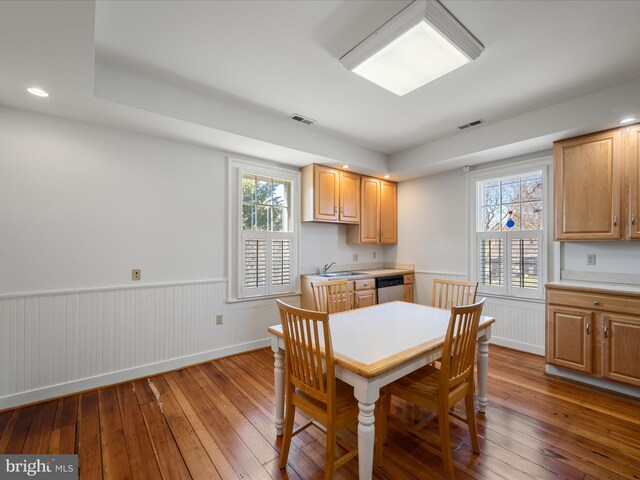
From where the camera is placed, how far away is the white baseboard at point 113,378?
2.38 m

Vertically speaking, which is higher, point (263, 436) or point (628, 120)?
point (628, 120)

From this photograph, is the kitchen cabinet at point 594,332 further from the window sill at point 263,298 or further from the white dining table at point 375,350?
the window sill at point 263,298

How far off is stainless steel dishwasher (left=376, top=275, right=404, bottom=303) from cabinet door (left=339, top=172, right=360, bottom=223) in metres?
1.00

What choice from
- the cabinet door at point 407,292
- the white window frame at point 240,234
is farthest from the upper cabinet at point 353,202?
the cabinet door at point 407,292

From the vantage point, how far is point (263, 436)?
6.68 feet

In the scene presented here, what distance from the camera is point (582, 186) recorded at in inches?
114

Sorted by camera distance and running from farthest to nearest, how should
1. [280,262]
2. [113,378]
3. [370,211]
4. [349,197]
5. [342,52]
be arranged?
[370,211]
[349,197]
[280,262]
[113,378]
[342,52]

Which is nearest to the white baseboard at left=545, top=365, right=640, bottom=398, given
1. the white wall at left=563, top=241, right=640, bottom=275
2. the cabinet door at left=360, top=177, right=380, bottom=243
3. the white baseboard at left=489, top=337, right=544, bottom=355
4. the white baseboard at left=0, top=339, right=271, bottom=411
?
the white baseboard at left=489, top=337, right=544, bottom=355

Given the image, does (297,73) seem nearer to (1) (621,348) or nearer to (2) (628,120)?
(2) (628,120)

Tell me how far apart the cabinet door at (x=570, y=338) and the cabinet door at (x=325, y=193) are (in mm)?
2719

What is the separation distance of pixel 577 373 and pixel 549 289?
32.2 inches

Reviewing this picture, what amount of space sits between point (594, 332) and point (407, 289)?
2.30 metres

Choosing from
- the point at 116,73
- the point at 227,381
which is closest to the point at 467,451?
the point at 227,381

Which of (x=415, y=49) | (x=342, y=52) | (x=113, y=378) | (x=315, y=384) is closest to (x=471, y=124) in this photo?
(x=415, y=49)
